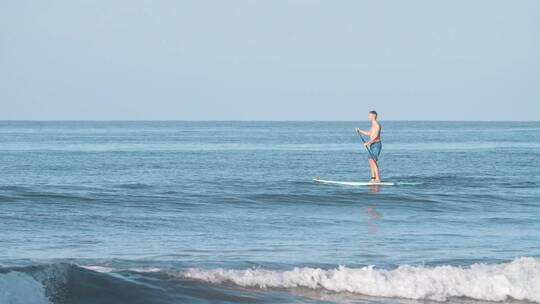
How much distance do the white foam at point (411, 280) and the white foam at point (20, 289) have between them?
187 centimetres

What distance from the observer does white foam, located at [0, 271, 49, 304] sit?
9258 millimetres

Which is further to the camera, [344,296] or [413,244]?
[413,244]

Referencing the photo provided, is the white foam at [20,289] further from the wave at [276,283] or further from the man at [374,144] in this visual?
the man at [374,144]

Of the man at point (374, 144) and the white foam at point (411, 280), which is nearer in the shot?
the white foam at point (411, 280)

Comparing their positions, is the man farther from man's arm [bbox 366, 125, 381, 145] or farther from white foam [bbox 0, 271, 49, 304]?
white foam [bbox 0, 271, 49, 304]

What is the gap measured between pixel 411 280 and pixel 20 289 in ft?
13.9

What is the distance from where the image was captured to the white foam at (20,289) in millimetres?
9258

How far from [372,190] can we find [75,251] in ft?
33.8

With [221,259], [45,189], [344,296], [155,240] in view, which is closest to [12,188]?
[45,189]

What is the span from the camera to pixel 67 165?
3150cm

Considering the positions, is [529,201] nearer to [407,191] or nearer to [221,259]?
[407,191]

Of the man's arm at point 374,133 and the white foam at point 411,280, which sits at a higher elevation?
the man's arm at point 374,133

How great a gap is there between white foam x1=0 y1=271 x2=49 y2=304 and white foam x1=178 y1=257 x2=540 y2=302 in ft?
6.14

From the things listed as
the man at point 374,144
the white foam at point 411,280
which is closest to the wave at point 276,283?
the white foam at point 411,280
